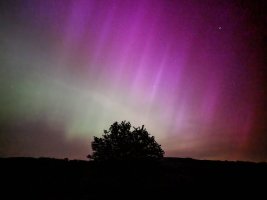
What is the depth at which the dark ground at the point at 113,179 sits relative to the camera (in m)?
16.3

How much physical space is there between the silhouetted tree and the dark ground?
21.7 metres

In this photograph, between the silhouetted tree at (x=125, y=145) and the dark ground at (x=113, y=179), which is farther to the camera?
the silhouetted tree at (x=125, y=145)

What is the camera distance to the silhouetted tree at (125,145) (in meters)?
45.3

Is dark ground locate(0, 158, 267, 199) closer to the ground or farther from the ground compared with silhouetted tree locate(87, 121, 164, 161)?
closer to the ground

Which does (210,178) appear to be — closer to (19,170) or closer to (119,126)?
(19,170)

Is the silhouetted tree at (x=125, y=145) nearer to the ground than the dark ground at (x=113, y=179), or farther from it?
farther from it

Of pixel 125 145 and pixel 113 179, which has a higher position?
pixel 125 145

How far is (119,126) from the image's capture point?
50031 mm

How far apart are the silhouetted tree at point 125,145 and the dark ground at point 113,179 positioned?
71.2 ft

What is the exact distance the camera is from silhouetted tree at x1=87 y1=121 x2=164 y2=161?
45312 millimetres

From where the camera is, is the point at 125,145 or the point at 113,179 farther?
the point at 125,145

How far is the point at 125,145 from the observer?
46.2 m

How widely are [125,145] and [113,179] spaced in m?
27.4

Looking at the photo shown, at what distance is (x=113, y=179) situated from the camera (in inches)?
742
